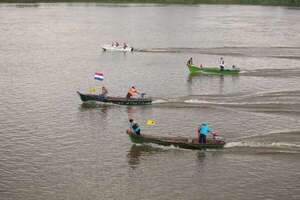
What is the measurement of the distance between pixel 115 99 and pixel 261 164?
1981cm

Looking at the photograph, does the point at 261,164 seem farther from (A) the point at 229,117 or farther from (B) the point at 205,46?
(B) the point at 205,46

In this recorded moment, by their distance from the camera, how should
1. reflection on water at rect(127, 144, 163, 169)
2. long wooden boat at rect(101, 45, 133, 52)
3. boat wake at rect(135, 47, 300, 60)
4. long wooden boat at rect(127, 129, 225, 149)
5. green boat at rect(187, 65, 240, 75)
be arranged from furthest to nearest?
long wooden boat at rect(101, 45, 133, 52)
boat wake at rect(135, 47, 300, 60)
green boat at rect(187, 65, 240, 75)
long wooden boat at rect(127, 129, 225, 149)
reflection on water at rect(127, 144, 163, 169)

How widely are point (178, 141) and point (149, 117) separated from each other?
31.7ft

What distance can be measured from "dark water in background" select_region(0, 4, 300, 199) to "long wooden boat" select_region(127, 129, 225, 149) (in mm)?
574

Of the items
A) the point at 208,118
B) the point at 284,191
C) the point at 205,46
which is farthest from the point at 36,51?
the point at 284,191

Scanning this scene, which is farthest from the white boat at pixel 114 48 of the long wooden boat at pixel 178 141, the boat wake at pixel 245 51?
the long wooden boat at pixel 178 141

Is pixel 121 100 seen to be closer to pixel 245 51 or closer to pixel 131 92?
pixel 131 92

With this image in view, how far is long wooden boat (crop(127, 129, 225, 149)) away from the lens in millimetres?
38250

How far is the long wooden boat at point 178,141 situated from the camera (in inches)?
1506

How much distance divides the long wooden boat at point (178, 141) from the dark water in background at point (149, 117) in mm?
574

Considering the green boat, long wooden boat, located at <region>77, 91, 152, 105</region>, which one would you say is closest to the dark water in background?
long wooden boat, located at <region>77, 91, 152, 105</region>

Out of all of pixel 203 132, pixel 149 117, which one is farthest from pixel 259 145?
pixel 149 117

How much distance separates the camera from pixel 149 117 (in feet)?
157

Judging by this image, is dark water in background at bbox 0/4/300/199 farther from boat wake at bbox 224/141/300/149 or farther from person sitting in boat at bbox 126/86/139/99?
person sitting in boat at bbox 126/86/139/99
